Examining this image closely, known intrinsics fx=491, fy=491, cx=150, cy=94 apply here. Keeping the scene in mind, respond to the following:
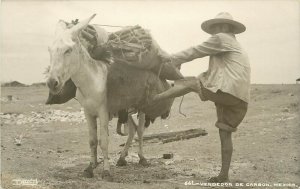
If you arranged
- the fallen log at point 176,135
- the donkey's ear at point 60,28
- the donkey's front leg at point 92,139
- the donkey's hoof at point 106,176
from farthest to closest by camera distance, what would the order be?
the fallen log at point 176,135
the donkey's front leg at point 92,139
the donkey's hoof at point 106,176
the donkey's ear at point 60,28

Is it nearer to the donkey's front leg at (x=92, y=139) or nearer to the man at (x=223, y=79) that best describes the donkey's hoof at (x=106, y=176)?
the donkey's front leg at (x=92, y=139)

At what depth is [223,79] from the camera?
11.3 ft

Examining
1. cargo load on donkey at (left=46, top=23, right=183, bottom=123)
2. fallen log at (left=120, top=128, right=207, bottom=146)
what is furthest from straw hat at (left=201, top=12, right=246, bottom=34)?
fallen log at (left=120, top=128, right=207, bottom=146)

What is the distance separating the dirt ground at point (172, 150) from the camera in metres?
3.69

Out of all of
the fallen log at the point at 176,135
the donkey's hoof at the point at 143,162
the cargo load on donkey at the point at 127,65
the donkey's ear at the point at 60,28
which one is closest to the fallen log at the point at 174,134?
the fallen log at the point at 176,135

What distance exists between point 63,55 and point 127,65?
593 millimetres

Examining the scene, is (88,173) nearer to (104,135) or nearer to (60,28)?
(104,135)

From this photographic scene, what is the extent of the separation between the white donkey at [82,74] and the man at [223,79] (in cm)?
47

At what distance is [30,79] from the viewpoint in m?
4.33

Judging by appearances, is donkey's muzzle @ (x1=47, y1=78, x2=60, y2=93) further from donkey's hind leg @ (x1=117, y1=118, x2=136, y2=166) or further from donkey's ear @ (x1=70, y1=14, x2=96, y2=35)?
donkey's hind leg @ (x1=117, y1=118, x2=136, y2=166)

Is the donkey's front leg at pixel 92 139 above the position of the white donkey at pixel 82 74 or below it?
below

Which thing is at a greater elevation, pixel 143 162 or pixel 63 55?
pixel 63 55

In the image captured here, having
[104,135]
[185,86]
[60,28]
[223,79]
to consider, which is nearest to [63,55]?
[60,28]

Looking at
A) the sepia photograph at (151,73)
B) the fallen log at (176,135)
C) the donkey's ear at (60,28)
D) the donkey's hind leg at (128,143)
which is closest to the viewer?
the donkey's ear at (60,28)
